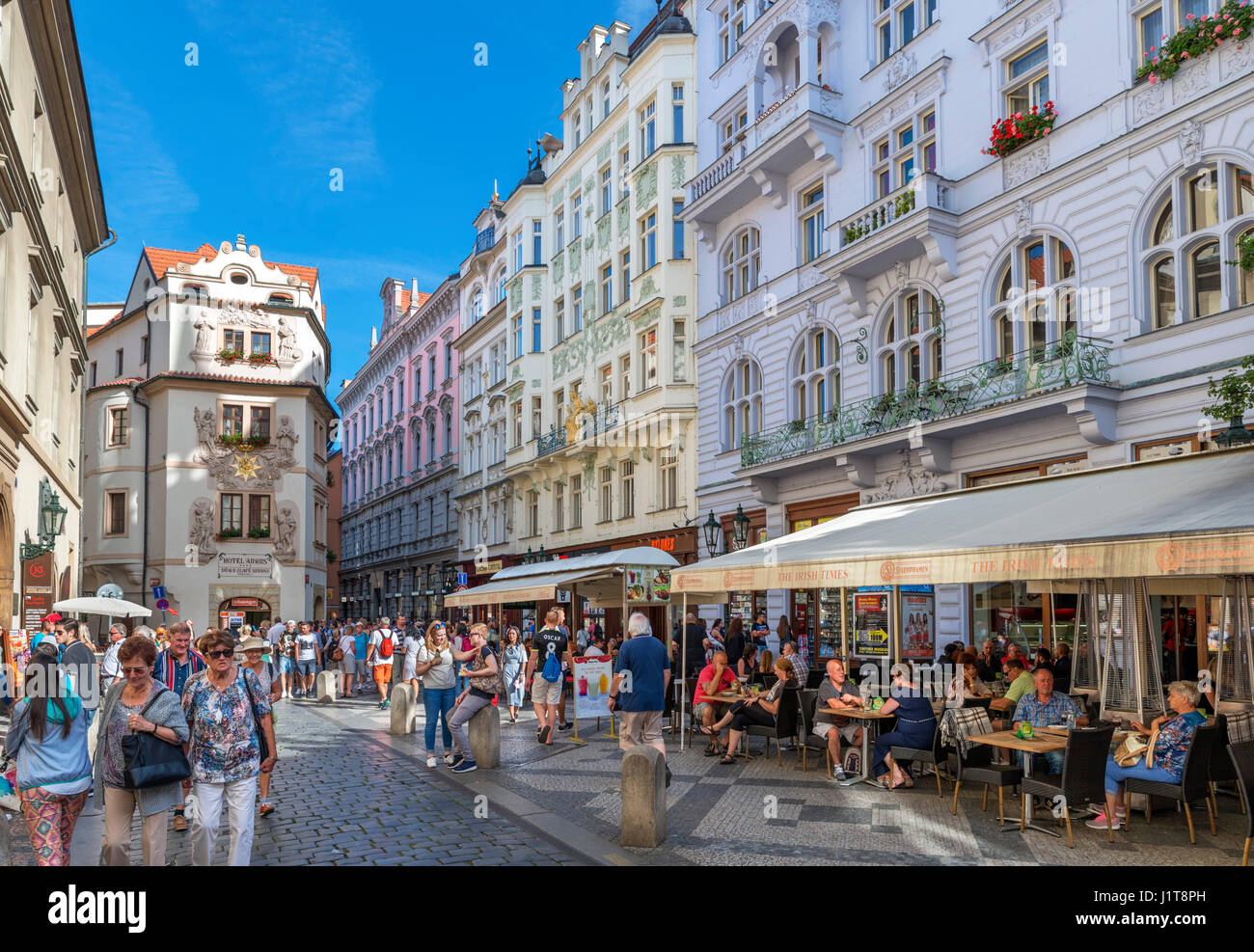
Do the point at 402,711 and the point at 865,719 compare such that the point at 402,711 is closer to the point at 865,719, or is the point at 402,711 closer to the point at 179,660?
the point at 179,660

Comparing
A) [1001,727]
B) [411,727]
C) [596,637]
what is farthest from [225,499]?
[1001,727]

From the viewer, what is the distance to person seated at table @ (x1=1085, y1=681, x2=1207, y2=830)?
8977 millimetres

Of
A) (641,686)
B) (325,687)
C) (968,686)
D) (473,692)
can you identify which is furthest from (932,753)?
(325,687)

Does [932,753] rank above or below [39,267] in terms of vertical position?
below

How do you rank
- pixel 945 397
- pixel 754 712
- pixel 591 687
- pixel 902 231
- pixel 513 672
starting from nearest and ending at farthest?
pixel 754 712 < pixel 591 687 < pixel 945 397 < pixel 513 672 < pixel 902 231

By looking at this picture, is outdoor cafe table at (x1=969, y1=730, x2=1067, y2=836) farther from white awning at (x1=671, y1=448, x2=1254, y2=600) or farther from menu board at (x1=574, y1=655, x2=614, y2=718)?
menu board at (x1=574, y1=655, x2=614, y2=718)

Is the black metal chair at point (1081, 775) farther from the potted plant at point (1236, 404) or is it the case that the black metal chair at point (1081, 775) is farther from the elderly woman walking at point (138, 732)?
the elderly woman walking at point (138, 732)

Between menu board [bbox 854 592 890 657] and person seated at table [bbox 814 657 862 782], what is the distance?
9.32 m

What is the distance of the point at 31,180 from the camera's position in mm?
18391

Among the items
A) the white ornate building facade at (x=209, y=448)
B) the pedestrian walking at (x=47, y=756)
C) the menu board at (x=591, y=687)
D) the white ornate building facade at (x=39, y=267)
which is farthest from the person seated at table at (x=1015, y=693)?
the white ornate building facade at (x=209, y=448)

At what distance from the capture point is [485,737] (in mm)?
13367

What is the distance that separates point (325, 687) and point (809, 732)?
14.7 metres

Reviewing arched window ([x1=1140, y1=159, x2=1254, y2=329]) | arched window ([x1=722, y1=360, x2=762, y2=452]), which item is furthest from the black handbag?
arched window ([x1=722, y1=360, x2=762, y2=452])

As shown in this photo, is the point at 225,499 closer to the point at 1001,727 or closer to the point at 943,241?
the point at 943,241
